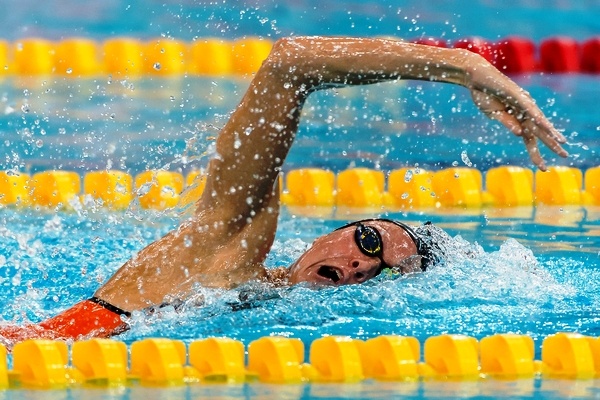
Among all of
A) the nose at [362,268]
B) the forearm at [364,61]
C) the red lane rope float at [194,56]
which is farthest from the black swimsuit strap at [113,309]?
the red lane rope float at [194,56]

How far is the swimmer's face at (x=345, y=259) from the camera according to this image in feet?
9.53

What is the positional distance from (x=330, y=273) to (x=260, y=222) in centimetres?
25

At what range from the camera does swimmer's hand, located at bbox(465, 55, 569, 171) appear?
230 centimetres

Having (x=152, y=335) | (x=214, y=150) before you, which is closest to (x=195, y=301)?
(x=152, y=335)

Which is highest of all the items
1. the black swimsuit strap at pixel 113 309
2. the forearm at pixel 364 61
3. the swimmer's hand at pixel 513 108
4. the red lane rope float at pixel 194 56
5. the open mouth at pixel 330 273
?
the red lane rope float at pixel 194 56

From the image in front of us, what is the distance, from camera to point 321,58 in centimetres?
258

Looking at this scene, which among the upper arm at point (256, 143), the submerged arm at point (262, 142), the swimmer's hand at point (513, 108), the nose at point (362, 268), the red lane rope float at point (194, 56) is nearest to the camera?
the swimmer's hand at point (513, 108)

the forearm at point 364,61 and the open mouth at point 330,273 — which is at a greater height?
the forearm at point 364,61

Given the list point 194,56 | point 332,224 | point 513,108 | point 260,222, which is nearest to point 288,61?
point 260,222

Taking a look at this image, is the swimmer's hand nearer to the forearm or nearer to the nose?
the forearm

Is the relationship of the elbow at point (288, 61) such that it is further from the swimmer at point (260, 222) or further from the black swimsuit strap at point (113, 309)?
the black swimsuit strap at point (113, 309)

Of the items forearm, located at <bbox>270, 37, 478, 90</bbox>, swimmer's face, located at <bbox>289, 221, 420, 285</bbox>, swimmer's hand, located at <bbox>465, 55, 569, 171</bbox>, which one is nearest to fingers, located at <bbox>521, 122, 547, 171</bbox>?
swimmer's hand, located at <bbox>465, 55, 569, 171</bbox>

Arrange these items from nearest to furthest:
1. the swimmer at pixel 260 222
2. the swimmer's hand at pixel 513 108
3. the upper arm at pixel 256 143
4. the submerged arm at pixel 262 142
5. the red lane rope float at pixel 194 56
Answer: the swimmer's hand at pixel 513 108 < the submerged arm at pixel 262 142 < the swimmer at pixel 260 222 < the upper arm at pixel 256 143 < the red lane rope float at pixel 194 56

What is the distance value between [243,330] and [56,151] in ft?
10.2
